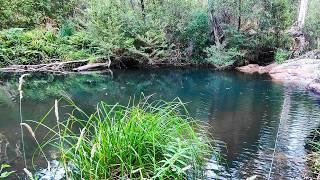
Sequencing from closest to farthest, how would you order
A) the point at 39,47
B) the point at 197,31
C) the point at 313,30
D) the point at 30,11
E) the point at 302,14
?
1. the point at 39,47
2. the point at 197,31
3. the point at 313,30
4. the point at 30,11
5. the point at 302,14

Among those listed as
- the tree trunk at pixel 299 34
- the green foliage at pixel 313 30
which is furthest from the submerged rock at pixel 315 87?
the green foliage at pixel 313 30

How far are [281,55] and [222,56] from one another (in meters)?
3.46

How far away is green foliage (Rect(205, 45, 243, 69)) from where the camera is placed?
770 inches

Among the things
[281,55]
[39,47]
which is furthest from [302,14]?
[39,47]

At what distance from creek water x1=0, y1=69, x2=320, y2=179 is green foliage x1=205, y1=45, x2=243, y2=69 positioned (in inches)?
35.2

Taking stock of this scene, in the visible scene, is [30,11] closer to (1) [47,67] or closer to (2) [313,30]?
(1) [47,67]

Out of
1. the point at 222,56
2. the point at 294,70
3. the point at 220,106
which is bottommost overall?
the point at 220,106

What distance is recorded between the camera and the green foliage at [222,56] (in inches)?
770

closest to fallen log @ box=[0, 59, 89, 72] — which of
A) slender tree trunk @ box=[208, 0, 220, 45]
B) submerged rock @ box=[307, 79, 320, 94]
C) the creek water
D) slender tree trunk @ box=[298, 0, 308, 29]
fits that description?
the creek water

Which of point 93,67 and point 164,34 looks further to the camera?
point 164,34

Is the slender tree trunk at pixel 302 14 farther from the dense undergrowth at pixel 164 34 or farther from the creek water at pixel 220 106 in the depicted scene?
the creek water at pixel 220 106

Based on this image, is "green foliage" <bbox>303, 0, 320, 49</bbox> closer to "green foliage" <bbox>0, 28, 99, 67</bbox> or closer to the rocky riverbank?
the rocky riverbank

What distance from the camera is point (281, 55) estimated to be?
1988 centimetres

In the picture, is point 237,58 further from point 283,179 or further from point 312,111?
→ point 283,179
